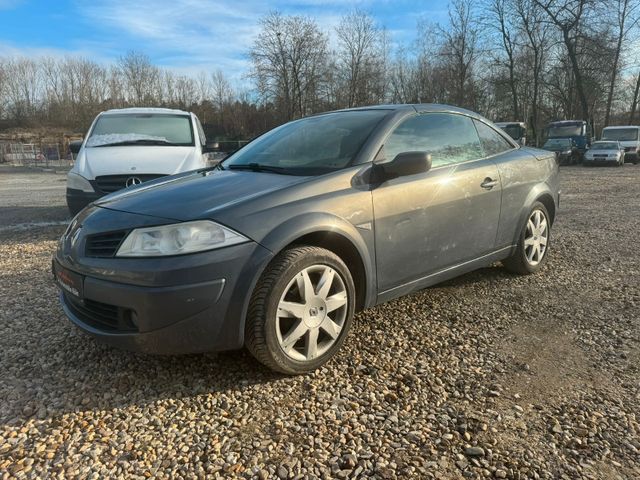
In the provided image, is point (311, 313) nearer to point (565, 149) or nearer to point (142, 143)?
point (142, 143)

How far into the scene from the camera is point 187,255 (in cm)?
238

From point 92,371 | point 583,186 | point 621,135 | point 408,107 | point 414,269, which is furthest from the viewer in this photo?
point 621,135

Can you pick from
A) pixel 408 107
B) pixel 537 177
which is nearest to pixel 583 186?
pixel 537 177

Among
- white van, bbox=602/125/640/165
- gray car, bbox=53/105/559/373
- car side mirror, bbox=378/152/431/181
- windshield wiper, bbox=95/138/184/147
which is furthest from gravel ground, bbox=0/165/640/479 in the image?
white van, bbox=602/125/640/165

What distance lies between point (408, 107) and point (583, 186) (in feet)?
40.6

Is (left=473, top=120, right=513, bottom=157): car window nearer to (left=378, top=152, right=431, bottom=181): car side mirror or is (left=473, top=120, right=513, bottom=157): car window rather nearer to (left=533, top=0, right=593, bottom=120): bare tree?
(left=378, top=152, right=431, bottom=181): car side mirror

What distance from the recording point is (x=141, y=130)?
7402 mm

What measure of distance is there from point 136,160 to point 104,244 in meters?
4.15

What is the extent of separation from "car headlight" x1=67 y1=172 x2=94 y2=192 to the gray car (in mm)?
3071

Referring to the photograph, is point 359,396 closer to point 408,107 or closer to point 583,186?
point 408,107

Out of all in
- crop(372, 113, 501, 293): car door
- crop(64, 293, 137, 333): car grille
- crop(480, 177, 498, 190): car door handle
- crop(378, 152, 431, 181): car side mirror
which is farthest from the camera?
crop(480, 177, 498, 190): car door handle

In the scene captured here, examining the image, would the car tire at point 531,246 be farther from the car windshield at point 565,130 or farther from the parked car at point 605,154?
the car windshield at point 565,130

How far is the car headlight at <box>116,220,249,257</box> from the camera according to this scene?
241cm

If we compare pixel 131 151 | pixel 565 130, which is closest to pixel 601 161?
pixel 565 130
